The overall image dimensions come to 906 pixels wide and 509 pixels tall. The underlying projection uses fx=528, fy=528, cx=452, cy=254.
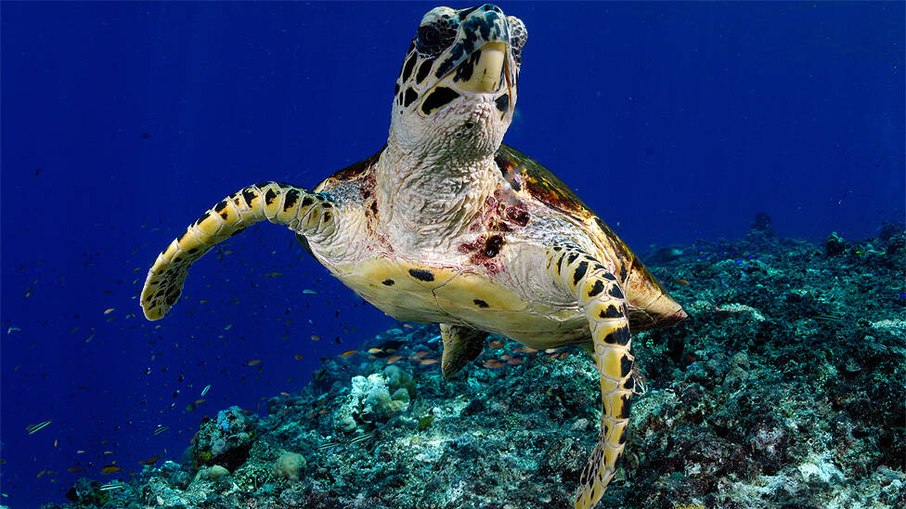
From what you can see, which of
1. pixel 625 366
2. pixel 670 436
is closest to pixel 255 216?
pixel 625 366

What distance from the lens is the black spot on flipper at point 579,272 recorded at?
2434 millimetres

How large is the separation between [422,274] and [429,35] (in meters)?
1.25

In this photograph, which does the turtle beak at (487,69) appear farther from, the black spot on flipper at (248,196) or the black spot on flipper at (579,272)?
the black spot on flipper at (248,196)

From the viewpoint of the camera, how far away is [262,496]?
3.01 m

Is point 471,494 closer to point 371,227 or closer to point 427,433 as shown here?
point 427,433

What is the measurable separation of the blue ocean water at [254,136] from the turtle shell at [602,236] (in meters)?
20.3

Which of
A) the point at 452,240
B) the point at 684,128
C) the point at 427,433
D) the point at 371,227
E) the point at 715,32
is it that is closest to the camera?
the point at 452,240

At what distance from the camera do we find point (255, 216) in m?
3.07

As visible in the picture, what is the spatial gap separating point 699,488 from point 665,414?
0.58 metres

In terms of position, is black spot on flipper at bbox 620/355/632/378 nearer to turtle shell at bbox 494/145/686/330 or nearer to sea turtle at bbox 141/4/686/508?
sea turtle at bbox 141/4/686/508

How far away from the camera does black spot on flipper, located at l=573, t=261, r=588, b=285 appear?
7.98ft

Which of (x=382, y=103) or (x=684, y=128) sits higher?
(x=684, y=128)

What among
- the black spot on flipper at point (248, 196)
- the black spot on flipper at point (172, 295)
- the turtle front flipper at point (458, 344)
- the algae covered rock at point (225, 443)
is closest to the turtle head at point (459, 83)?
the black spot on flipper at point (248, 196)

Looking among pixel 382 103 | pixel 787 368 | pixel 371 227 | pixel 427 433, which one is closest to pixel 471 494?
pixel 427 433
